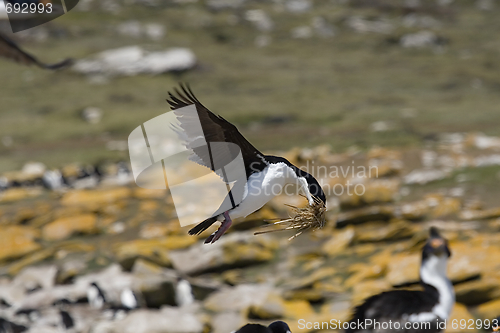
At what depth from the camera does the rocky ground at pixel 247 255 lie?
6855 mm

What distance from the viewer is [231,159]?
10.2ft

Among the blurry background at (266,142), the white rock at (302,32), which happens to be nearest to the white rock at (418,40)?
the blurry background at (266,142)

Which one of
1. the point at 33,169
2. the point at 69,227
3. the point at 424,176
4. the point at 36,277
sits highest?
the point at 36,277

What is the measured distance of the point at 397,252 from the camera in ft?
25.8

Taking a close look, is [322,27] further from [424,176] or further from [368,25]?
[424,176]

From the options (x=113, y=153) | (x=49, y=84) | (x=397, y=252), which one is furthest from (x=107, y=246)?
(x=49, y=84)

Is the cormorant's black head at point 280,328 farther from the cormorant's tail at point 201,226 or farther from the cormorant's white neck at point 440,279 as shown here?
the cormorant's white neck at point 440,279

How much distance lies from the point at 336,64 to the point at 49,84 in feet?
68.9

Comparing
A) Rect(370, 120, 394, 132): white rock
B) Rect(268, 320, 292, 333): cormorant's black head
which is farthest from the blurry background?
Rect(268, 320, 292, 333): cormorant's black head

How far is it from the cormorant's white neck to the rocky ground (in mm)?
1010

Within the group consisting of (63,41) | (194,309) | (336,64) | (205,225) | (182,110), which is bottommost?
(336,64)

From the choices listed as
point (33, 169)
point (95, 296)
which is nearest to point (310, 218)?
point (95, 296)

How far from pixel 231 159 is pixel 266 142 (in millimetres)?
18642

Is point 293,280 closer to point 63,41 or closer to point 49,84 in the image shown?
point 49,84
